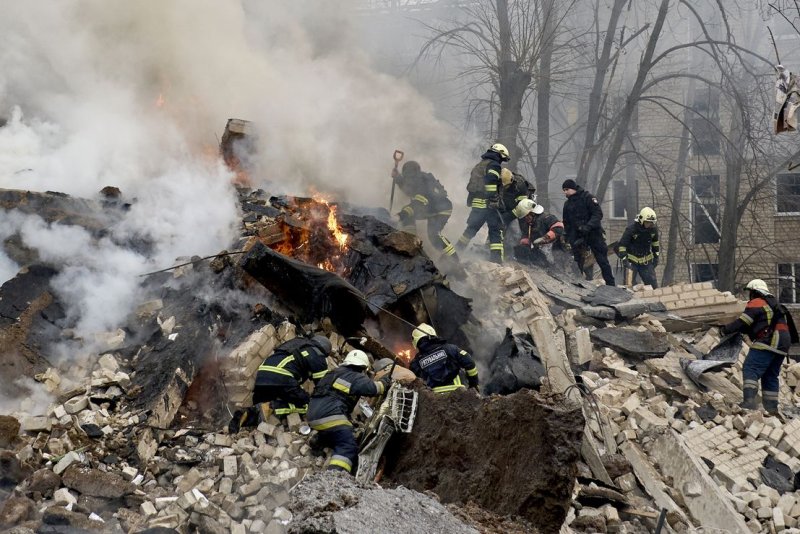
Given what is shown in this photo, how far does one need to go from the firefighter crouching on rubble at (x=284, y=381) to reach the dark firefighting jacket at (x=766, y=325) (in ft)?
17.5

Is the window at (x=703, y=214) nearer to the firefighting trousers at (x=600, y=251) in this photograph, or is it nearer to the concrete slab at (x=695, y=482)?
the firefighting trousers at (x=600, y=251)

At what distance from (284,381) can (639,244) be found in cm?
803

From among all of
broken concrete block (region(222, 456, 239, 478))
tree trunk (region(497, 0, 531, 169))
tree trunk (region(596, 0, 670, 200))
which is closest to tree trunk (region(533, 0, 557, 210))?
tree trunk (region(497, 0, 531, 169))

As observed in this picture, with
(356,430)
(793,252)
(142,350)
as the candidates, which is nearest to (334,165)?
(142,350)

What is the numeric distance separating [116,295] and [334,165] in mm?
6118

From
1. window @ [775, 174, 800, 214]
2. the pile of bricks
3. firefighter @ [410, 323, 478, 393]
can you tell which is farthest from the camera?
window @ [775, 174, 800, 214]

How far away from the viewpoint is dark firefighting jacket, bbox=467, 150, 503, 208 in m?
10.5

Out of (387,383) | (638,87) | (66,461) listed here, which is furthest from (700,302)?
(66,461)

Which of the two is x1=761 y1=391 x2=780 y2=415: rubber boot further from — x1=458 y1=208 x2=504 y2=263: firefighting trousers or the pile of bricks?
x1=458 y1=208 x2=504 y2=263: firefighting trousers

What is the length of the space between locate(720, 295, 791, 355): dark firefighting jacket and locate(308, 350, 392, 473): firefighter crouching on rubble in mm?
4833

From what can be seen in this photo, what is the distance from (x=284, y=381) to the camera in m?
6.30

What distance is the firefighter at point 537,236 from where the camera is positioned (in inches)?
455

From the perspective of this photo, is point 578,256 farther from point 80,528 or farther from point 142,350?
point 80,528

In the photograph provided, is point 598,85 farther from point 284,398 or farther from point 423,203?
point 284,398
